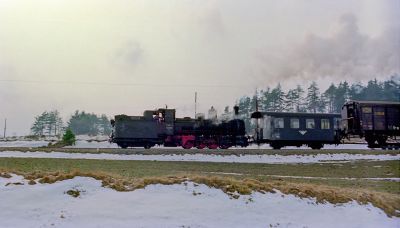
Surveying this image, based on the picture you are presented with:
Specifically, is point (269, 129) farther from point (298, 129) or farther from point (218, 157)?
point (218, 157)

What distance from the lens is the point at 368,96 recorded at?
48.3 metres

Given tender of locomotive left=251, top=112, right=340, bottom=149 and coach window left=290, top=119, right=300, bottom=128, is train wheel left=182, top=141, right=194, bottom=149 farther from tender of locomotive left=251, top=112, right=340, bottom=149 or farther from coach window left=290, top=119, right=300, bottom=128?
coach window left=290, top=119, right=300, bottom=128

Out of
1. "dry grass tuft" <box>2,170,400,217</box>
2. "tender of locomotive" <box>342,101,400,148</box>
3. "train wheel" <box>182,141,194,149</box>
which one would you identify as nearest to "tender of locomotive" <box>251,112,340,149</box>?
"tender of locomotive" <box>342,101,400,148</box>

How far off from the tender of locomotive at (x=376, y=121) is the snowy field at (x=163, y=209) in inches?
858

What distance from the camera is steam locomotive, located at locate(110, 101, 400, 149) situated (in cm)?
3173

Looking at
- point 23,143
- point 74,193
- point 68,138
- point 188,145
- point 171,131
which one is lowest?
point 74,193

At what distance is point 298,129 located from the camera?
110 ft

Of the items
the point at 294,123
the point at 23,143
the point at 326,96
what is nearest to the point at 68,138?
the point at 23,143

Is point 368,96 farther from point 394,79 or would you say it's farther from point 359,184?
point 359,184

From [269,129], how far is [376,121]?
28.3 feet

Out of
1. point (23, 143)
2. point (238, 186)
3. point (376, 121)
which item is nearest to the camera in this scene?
point (238, 186)

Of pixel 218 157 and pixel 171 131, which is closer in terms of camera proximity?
pixel 218 157

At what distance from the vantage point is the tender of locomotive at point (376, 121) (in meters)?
32.7

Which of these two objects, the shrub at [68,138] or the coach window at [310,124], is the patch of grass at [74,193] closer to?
the shrub at [68,138]
